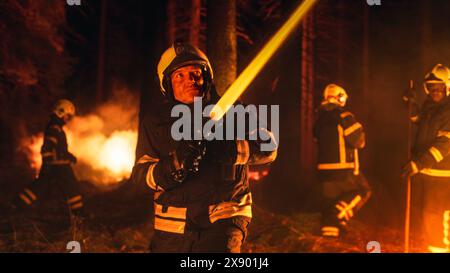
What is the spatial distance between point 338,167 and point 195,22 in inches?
149

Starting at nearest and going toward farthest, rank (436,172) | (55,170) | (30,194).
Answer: (436,172) < (30,194) < (55,170)

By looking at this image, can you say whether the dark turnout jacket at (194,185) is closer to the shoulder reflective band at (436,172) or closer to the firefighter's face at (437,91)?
the shoulder reflective band at (436,172)

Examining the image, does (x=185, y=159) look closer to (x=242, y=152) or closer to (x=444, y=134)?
(x=242, y=152)

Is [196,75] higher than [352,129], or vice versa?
[196,75]

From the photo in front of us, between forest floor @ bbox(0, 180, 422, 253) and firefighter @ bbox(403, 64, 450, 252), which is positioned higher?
firefighter @ bbox(403, 64, 450, 252)

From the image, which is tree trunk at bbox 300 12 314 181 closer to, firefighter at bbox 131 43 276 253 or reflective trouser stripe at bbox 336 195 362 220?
reflective trouser stripe at bbox 336 195 362 220

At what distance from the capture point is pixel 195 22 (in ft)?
28.3

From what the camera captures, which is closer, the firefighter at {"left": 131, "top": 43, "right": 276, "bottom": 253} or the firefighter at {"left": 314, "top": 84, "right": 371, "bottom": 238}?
the firefighter at {"left": 131, "top": 43, "right": 276, "bottom": 253}

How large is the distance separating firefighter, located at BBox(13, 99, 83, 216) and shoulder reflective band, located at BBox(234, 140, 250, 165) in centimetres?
615

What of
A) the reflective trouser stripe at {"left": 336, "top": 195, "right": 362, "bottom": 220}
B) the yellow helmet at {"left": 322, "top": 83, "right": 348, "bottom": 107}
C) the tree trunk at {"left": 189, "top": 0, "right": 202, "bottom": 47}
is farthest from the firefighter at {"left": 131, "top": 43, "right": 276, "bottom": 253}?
the tree trunk at {"left": 189, "top": 0, "right": 202, "bottom": 47}

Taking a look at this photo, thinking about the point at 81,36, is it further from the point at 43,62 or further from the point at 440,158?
the point at 440,158

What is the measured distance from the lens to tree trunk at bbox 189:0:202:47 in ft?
27.9

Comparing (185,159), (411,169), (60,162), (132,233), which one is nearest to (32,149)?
(60,162)

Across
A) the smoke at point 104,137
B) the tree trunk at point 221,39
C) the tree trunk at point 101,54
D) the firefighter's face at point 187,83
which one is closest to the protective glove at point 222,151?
the firefighter's face at point 187,83
